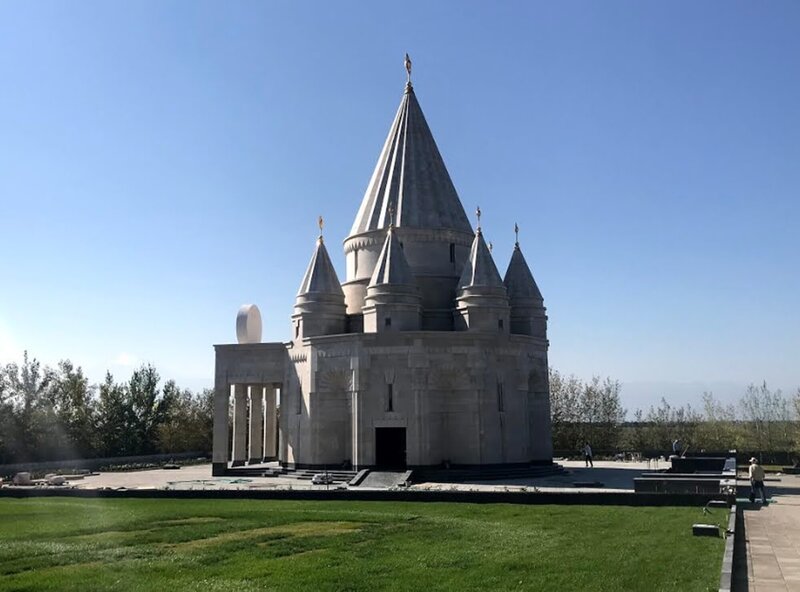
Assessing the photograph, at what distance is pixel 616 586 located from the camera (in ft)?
35.7

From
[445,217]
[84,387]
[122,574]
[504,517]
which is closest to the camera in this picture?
[122,574]

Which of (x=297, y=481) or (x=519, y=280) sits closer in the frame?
(x=297, y=481)

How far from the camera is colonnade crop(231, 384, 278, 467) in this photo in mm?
44031

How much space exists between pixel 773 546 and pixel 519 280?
29882mm

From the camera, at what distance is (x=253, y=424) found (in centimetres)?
4572

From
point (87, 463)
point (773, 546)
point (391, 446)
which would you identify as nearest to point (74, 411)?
point (87, 463)

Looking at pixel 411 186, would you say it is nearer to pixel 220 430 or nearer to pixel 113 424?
pixel 220 430

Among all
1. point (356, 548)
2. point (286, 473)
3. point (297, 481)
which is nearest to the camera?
point (356, 548)

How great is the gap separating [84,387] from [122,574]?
49694mm

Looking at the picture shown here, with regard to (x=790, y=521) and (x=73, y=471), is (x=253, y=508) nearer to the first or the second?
(x=790, y=521)

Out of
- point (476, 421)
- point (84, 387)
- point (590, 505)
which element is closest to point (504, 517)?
point (590, 505)

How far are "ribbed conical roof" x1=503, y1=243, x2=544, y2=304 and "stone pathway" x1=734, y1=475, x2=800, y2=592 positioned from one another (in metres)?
19.5

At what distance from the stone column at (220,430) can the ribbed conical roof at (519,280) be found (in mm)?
16961

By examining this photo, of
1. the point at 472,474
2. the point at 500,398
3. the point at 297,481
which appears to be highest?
the point at 500,398
